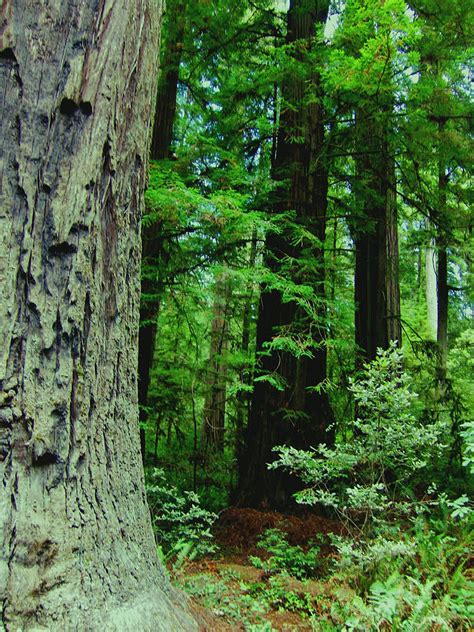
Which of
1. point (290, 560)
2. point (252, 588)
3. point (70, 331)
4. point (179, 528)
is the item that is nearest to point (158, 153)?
point (179, 528)

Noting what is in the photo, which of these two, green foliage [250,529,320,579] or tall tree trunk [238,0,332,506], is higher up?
tall tree trunk [238,0,332,506]

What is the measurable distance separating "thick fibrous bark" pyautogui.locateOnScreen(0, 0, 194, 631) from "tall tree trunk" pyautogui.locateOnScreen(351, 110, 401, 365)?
5.37m

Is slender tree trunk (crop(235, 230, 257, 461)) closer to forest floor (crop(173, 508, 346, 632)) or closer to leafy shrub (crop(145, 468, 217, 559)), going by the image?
forest floor (crop(173, 508, 346, 632))

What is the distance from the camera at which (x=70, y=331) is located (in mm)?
2211

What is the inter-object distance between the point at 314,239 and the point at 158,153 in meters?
3.22

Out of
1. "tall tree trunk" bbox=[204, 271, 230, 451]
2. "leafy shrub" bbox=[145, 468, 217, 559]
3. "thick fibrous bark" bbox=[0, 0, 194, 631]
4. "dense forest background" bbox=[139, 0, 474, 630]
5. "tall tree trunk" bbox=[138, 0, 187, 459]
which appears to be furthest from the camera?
"tall tree trunk" bbox=[204, 271, 230, 451]

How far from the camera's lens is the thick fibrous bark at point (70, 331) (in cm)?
202

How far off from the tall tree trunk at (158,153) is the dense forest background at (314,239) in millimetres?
33

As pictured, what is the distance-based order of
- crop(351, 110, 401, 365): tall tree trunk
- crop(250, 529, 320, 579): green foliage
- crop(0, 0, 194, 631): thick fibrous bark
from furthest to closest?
1. crop(351, 110, 401, 365): tall tree trunk
2. crop(250, 529, 320, 579): green foliage
3. crop(0, 0, 194, 631): thick fibrous bark

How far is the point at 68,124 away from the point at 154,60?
2.92 ft

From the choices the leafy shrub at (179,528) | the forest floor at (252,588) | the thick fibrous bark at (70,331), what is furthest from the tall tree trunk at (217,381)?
the thick fibrous bark at (70,331)

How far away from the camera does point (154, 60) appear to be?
2844 mm

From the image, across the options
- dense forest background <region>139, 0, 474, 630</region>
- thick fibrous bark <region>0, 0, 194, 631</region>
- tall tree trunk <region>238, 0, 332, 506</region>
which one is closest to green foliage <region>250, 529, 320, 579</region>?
dense forest background <region>139, 0, 474, 630</region>

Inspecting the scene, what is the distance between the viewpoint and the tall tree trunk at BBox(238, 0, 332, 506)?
6.43m
